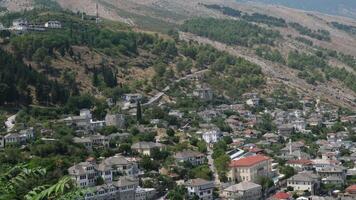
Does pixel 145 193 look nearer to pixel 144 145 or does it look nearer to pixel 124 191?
pixel 124 191

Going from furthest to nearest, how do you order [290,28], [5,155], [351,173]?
[290,28]
[351,173]
[5,155]

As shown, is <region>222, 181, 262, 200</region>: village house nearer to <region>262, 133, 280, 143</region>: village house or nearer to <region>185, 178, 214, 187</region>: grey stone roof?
<region>185, 178, 214, 187</region>: grey stone roof

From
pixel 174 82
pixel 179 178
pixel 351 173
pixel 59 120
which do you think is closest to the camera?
pixel 179 178

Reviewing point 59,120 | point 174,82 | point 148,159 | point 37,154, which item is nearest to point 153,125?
point 59,120

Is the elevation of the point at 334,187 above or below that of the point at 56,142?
below

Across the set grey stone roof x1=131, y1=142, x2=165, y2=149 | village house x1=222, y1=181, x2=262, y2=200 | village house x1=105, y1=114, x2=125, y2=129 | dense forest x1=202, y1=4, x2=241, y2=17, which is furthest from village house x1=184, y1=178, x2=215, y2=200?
dense forest x1=202, y1=4, x2=241, y2=17

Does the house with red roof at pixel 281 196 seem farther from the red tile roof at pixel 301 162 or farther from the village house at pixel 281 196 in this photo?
the red tile roof at pixel 301 162

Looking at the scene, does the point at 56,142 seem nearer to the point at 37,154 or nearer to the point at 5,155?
the point at 37,154
